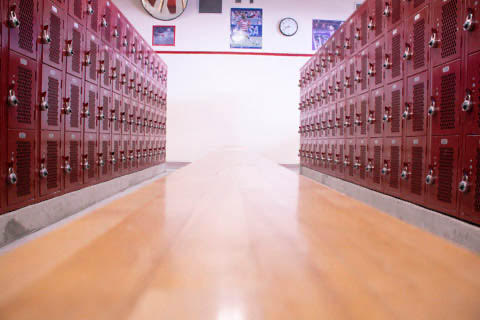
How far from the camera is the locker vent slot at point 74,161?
2953 millimetres

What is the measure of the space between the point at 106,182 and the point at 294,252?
151 inches

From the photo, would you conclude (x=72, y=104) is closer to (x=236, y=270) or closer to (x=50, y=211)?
(x=50, y=211)

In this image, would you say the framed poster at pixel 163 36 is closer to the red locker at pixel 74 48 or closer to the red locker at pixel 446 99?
the red locker at pixel 74 48

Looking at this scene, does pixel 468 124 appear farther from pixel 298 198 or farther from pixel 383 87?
pixel 298 198

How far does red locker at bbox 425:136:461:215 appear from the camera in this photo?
6.59 ft

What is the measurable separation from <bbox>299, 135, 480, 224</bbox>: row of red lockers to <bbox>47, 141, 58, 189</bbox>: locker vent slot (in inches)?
115

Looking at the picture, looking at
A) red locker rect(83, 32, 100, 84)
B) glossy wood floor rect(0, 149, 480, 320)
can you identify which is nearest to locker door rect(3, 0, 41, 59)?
red locker rect(83, 32, 100, 84)

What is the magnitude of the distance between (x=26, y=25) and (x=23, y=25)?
0.12 feet

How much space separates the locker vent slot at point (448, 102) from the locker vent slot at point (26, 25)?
292 centimetres

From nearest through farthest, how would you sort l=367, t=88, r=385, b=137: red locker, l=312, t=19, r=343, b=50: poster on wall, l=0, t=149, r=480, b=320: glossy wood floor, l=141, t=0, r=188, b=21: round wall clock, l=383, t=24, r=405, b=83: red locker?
l=0, t=149, r=480, b=320: glossy wood floor → l=383, t=24, r=405, b=83: red locker → l=367, t=88, r=385, b=137: red locker → l=141, t=0, r=188, b=21: round wall clock → l=312, t=19, r=343, b=50: poster on wall

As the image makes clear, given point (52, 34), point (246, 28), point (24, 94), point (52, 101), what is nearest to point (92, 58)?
point (52, 34)

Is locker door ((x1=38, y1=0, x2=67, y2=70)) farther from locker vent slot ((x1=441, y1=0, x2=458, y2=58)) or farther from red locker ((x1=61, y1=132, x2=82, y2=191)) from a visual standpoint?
locker vent slot ((x1=441, y1=0, x2=458, y2=58))

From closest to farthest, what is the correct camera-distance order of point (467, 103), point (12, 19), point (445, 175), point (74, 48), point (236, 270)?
1. point (236, 270)
2. point (467, 103)
3. point (12, 19)
4. point (445, 175)
5. point (74, 48)

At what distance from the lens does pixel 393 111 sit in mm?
2812
